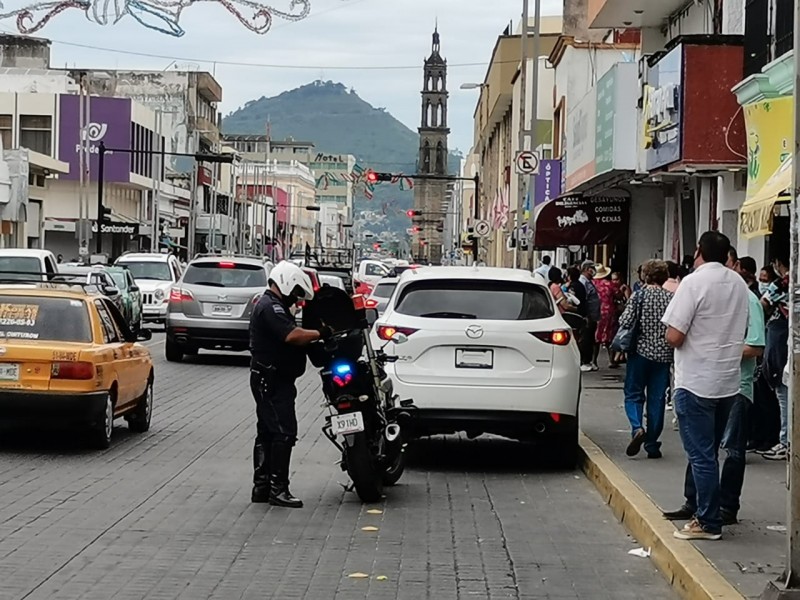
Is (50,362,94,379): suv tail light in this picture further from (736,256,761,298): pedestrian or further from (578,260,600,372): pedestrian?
(578,260,600,372): pedestrian

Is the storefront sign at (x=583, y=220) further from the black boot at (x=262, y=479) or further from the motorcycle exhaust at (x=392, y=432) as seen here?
the black boot at (x=262, y=479)

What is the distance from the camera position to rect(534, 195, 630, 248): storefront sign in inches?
1218

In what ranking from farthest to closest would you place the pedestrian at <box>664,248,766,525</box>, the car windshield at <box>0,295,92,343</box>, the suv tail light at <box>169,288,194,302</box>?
the suv tail light at <box>169,288,194,302</box>, the car windshield at <box>0,295,92,343</box>, the pedestrian at <box>664,248,766,525</box>

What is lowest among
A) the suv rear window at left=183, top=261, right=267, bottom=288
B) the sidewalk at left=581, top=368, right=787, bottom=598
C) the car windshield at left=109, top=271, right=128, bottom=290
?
the sidewalk at left=581, top=368, right=787, bottom=598

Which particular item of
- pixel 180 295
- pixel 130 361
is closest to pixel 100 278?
pixel 180 295

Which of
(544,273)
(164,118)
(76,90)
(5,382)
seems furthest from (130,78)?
(5,382)

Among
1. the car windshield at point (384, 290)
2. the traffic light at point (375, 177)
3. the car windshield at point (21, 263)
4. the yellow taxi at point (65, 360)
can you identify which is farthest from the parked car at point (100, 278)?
the traffic light at point (375, 177)

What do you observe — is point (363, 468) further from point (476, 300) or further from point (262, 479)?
point (476, 300)

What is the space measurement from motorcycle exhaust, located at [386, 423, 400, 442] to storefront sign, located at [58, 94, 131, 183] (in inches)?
2741

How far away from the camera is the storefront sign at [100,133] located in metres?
79.5

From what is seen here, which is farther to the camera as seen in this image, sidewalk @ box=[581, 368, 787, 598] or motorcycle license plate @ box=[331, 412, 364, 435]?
motorcycle license plate @ box=[331, 412, 364, 435]

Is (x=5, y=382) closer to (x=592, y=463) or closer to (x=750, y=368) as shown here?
(x=592, y=463)

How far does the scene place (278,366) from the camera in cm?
1066

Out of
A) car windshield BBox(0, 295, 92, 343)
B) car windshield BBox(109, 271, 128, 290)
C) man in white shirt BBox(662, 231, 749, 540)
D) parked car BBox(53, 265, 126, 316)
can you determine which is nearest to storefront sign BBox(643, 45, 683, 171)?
car windshield BBox(0, 295, 92, 343)
